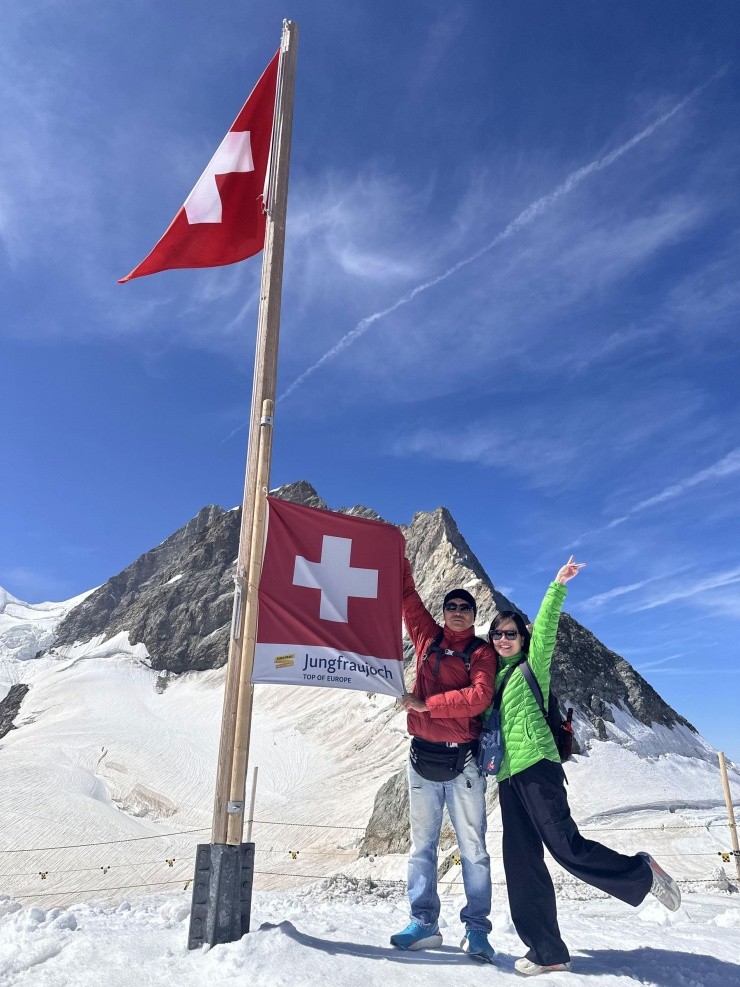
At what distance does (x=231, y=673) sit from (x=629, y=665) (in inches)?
2267

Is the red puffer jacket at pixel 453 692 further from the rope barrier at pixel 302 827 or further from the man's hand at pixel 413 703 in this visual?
the rope barrier at pixel 302 827

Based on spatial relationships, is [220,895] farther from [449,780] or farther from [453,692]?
[453,692]

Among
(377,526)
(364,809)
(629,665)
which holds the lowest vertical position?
(364,809)

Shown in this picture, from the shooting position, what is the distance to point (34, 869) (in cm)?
3058

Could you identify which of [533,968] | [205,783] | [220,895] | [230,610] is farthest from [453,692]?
[230,610]

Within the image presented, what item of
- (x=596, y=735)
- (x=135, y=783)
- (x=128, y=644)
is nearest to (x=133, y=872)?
(x=135, y=783)

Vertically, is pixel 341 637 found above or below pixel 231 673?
above

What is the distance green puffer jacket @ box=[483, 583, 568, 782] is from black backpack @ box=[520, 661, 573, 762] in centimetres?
3

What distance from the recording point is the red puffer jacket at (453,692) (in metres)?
5.02

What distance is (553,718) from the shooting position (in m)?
5.07

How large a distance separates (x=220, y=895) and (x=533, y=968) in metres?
2.18

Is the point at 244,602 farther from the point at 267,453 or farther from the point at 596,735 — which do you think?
the point at 596,735

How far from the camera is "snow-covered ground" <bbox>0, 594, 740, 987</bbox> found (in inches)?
179

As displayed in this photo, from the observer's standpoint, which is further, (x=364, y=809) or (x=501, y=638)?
(x=364, y=809)
